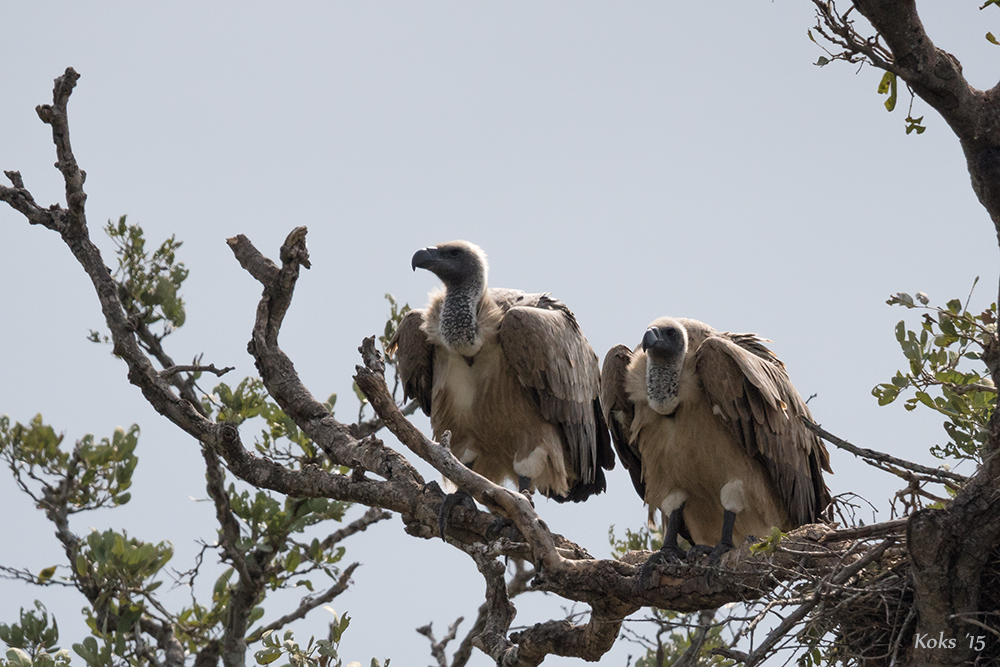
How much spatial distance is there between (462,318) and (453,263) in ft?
1.66

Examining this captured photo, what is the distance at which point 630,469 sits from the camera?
6.97m

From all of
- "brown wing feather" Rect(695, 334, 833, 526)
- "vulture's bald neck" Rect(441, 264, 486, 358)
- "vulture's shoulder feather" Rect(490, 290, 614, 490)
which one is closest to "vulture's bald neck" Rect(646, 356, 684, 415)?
"brown wing feather" Rect(695, 334, 833, 526)

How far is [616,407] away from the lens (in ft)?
21.9

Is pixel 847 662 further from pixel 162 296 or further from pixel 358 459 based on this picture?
pixel 162 296

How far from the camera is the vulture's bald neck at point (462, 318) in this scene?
22.4 feet

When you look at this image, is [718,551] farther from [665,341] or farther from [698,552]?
Result: [665,341]

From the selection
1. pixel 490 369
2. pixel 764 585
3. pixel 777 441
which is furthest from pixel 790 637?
pixel 490 369

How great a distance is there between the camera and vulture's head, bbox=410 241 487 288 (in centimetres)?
712

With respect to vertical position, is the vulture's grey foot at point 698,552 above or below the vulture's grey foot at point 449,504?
below

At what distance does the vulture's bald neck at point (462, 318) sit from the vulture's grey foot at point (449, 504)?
58.6 inches

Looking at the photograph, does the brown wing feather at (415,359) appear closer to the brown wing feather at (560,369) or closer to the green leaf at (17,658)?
the brown wing feather at (560,369)

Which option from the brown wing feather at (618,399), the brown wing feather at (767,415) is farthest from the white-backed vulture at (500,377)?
the brown wing feather at (767,415)

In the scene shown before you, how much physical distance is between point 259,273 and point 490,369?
1928 mm

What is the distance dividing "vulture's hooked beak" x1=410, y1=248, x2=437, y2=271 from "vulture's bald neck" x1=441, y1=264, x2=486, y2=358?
0.24 m
